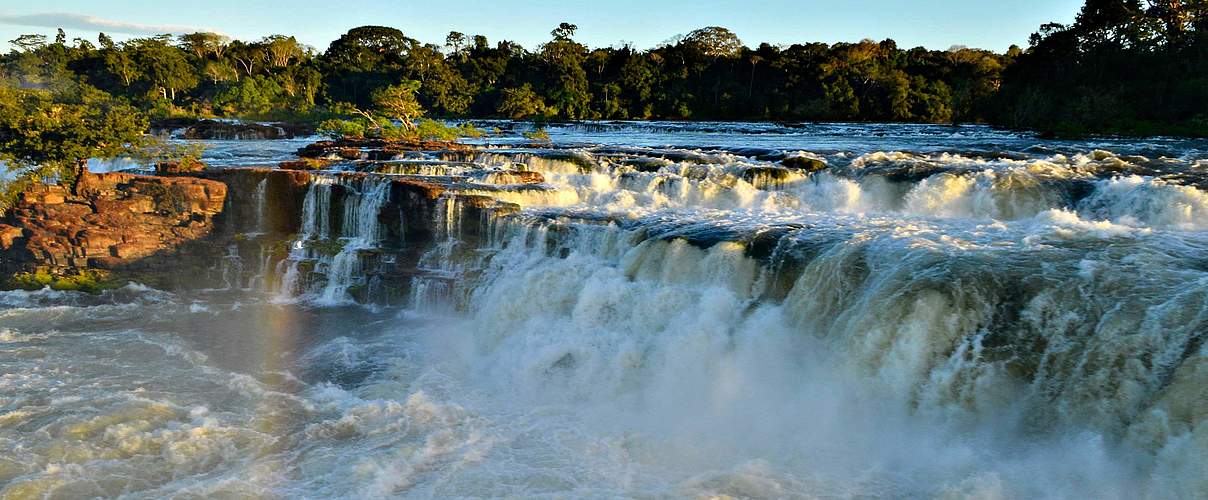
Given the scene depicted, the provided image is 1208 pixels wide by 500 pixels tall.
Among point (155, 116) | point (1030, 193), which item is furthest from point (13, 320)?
point (155, 116)

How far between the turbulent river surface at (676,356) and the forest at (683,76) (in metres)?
20.1

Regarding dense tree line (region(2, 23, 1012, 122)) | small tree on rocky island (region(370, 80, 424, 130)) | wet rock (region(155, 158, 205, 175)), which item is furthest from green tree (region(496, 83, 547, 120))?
wet rock (region(155, 158, 205, 175))

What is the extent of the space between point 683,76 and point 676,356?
52.7 meters

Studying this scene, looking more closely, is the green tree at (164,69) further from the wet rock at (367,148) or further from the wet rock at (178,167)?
the wet rock at (178,167)

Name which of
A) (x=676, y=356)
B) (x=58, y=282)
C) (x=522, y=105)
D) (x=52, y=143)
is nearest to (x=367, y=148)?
(x=52, y=143)

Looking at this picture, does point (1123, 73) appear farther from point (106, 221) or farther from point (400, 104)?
point (106, 221)

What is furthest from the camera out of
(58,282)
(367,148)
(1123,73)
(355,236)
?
(1123,73)

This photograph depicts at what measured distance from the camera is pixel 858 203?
15852 mm

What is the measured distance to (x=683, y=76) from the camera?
198 feet

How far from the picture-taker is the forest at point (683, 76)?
3319cm

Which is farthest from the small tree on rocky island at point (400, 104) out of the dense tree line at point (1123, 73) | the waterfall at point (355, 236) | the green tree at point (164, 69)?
the green tree at point (164, 69)

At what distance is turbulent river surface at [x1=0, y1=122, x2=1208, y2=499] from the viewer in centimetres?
743

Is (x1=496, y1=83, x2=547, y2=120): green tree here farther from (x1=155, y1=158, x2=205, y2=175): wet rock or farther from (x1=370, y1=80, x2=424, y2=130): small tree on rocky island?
(x1=155, y1=158, x2=205, y2=175): wet rock

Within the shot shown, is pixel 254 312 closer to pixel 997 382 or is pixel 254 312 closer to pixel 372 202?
pixel 372 202
